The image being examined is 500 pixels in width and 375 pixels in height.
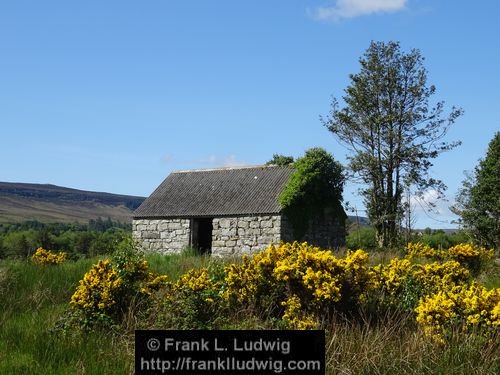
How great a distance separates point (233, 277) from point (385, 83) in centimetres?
2833

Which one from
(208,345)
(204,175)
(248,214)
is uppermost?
(204,175)

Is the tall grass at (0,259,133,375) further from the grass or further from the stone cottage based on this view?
the stone cottage

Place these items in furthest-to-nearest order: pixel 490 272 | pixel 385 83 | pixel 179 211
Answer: pixel 385 83 → pixel 179 211 → pixel 490 272

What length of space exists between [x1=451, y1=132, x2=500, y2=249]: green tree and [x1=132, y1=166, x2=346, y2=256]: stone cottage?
355 inches

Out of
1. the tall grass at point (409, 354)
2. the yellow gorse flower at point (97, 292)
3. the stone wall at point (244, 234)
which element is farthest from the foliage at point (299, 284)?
the stone wall at point (244, 234)

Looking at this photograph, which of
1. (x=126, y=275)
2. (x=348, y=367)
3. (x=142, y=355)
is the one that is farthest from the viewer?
(x=126, y=275)

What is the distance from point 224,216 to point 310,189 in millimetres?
4276

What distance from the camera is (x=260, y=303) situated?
9.77 metres

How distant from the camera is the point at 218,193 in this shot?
101 feet

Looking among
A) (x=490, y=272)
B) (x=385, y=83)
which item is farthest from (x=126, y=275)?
(x=385, y=83)

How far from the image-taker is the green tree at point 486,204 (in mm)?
34281

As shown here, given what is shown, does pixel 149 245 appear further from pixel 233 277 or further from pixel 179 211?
pixel 233 277

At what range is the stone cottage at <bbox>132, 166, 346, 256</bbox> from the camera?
90.9ft

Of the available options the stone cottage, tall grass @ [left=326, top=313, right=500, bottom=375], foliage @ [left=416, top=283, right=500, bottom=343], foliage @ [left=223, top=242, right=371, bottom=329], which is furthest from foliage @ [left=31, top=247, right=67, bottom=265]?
foliage @ [left=416, top=283, right=500, bottom=343]
